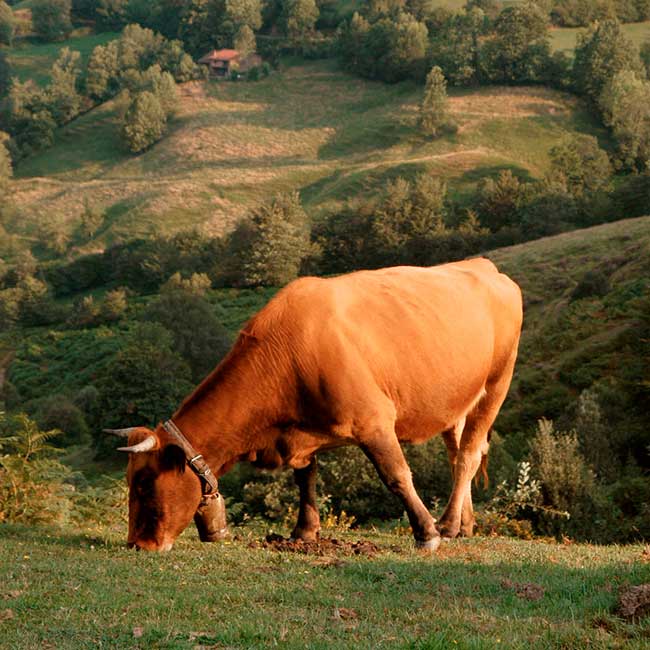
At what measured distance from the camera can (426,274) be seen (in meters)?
11.5

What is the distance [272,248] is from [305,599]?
89681mm

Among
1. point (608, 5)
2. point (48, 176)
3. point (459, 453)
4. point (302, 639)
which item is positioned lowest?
point (48, 176)

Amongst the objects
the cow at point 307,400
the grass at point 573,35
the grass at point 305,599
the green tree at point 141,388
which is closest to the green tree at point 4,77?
the grass at point 573,35

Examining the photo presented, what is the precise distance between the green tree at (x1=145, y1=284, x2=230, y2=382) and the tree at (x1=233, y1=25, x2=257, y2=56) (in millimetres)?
113786

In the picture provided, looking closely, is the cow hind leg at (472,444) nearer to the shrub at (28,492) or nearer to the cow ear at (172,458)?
the cow ear at (172,458)

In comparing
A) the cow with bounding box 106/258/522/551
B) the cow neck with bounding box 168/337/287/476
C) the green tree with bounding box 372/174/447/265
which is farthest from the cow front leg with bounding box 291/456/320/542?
the green tree with bounding box 372/174/447/265

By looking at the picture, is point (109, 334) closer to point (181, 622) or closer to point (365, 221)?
point (365, 221)

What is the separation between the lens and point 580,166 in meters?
110

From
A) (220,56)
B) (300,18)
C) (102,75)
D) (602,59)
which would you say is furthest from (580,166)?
(102,75)

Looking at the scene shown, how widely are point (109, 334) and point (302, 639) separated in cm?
8528

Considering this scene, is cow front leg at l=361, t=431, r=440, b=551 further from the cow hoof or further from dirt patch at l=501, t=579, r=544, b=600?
dirt patch at l=501, t=579, r=544, b=600

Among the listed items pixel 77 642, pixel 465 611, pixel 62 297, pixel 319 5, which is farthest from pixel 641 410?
pixel 319 5

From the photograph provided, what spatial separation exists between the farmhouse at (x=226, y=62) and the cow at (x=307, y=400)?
177359mm

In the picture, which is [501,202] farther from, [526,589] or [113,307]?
[526,589]
